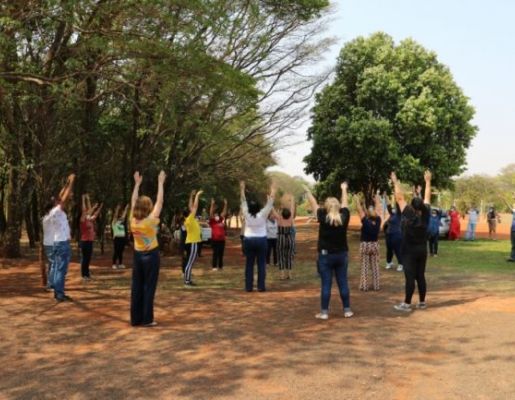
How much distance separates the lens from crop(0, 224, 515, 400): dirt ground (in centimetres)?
507

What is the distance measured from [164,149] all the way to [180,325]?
550 inches

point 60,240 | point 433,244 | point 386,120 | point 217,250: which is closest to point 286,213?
point 217,250

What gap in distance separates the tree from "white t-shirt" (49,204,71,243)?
18335 mm

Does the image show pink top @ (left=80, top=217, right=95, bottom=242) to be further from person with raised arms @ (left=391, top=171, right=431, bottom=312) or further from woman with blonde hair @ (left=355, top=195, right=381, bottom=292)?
person with raised arms @ (left=391, top=171, right=431, bottom=312)

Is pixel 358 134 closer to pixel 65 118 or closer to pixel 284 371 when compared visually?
pixel 65 118

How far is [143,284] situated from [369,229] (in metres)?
5.21

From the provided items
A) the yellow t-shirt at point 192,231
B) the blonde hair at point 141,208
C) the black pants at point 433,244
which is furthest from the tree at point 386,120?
the blonde hair at point 141,208

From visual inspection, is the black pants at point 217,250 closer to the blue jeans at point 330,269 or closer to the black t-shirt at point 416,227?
the blue jeans at point 330,269

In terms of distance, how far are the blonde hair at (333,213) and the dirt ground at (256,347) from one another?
4.73ft

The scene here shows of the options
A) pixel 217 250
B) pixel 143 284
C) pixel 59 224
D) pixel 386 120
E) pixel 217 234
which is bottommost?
pixel 143 284

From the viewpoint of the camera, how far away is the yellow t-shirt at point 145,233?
7.41 meters

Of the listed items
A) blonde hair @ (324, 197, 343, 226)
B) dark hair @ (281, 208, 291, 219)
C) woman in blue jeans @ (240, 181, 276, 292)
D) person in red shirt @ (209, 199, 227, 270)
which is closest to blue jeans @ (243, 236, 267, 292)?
woman in blue jeans @ (240, 181, 276, 292)

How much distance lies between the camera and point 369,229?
11.0 metres

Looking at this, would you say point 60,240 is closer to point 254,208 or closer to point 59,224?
point 59,224
